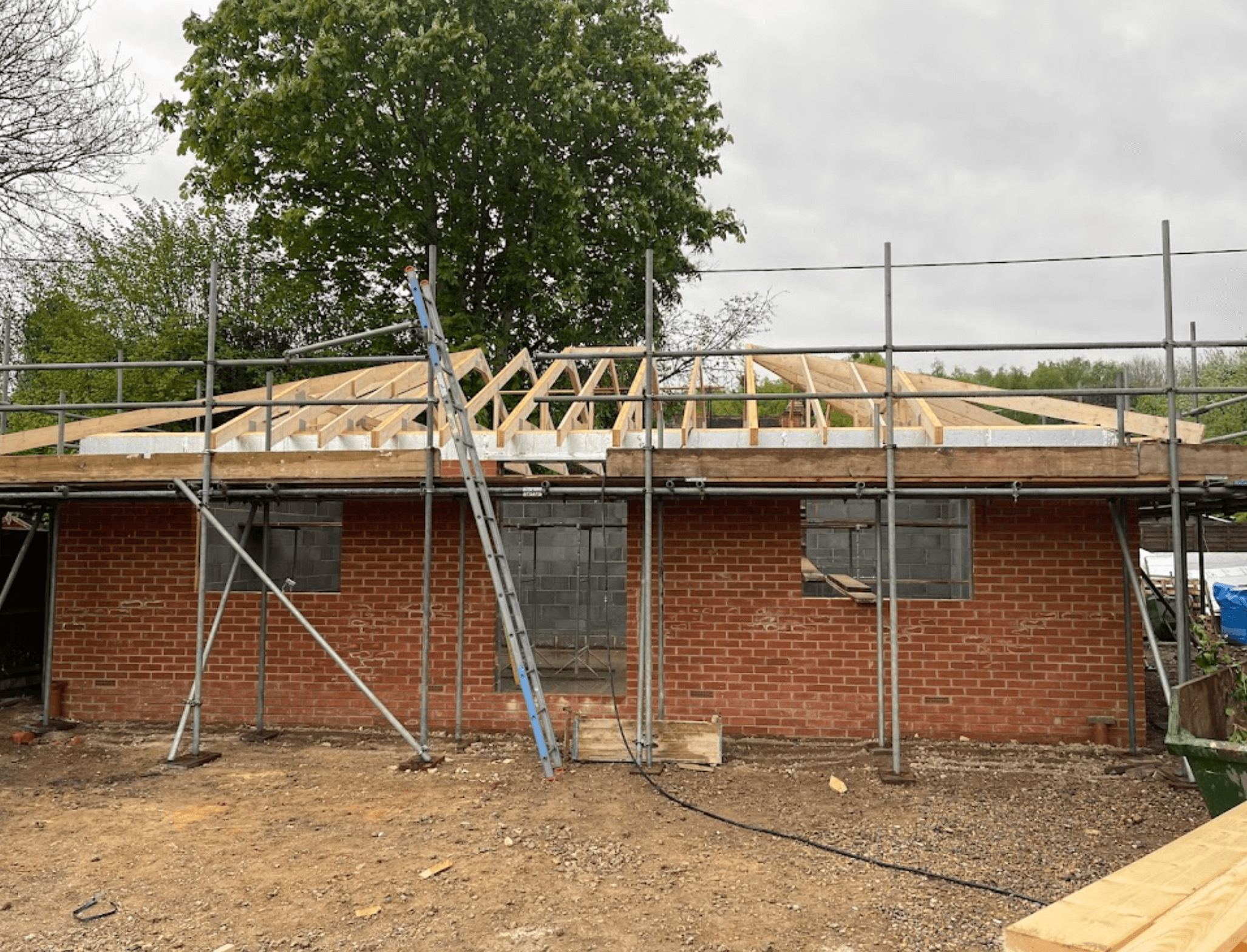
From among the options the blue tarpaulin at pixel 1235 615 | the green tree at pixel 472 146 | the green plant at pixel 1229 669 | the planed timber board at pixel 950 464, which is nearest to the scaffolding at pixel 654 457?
the planed timber board at pixel 950 464

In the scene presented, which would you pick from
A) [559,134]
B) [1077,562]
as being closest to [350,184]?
[559,134]

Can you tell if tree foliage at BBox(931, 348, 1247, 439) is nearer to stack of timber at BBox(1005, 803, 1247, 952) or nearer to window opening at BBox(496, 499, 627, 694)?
window opening at BBox(496, 499, 627, 694)

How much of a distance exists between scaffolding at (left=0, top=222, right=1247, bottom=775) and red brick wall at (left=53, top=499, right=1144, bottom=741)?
0.67ft

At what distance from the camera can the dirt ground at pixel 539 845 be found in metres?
4.90

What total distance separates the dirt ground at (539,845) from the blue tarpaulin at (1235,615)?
36.2ft

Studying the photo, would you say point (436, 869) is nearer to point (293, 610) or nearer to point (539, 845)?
point (539, 845)

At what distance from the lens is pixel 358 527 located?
9586 mm

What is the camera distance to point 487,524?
27.6ft

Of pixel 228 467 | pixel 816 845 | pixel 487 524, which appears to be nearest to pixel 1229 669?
pixel 816 845

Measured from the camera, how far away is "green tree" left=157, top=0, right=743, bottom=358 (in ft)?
53.8

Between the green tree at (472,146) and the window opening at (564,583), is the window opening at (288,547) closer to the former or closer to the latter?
the window opening at (564,583)

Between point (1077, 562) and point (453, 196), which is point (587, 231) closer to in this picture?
point (453, 196)

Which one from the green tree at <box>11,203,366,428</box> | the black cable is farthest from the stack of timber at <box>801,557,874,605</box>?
the green tree at <box>11,203,366,428</box>

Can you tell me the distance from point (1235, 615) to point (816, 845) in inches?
581
